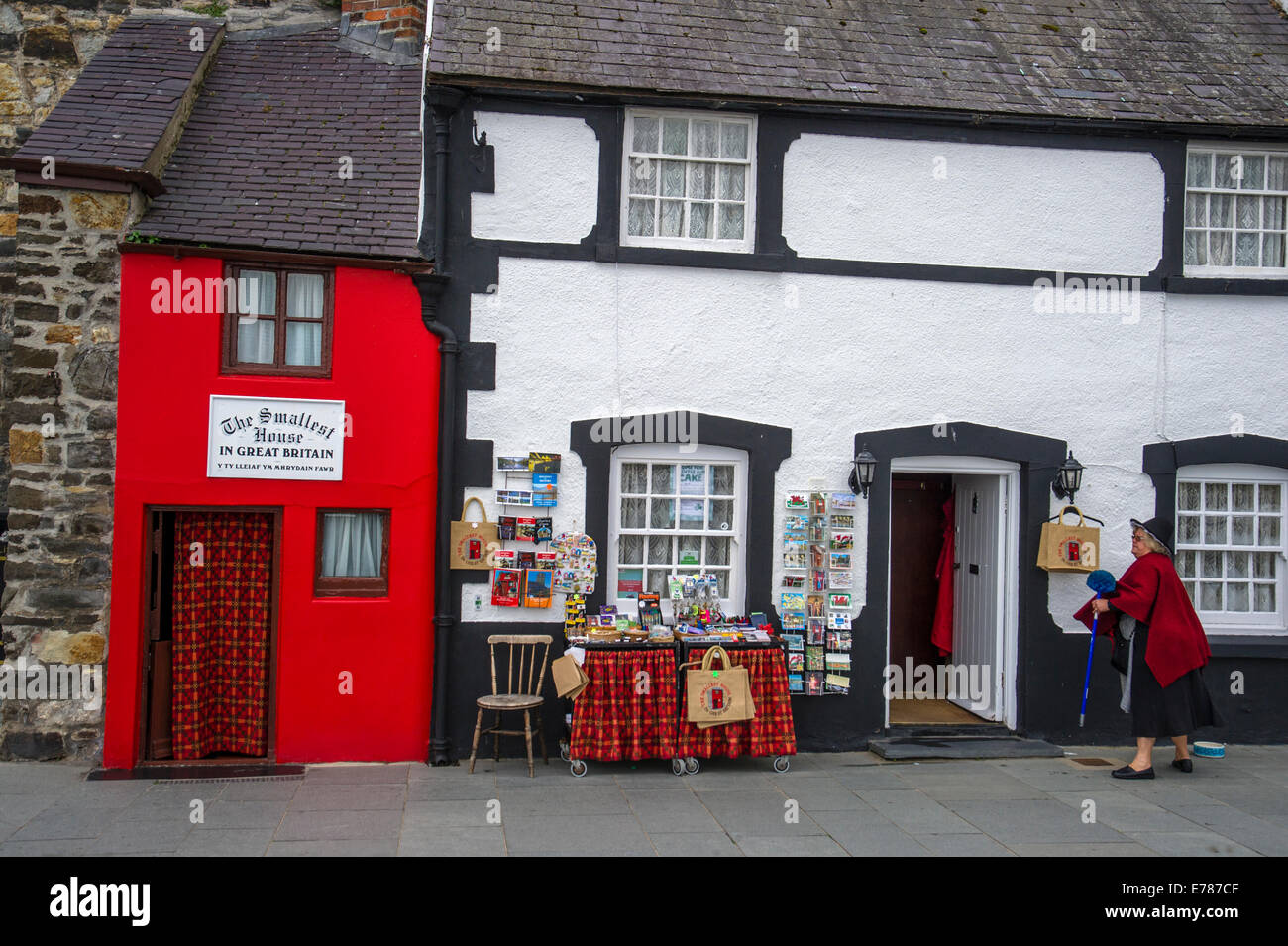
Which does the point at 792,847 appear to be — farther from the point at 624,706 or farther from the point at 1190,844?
the point at 1190,844

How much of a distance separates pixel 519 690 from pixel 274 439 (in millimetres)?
2793

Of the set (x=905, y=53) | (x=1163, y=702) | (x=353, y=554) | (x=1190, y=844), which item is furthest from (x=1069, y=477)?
(x=353, y=554)

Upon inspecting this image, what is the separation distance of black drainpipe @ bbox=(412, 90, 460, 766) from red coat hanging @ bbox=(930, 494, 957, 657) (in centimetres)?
480

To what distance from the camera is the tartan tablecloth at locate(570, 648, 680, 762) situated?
27.2 ft

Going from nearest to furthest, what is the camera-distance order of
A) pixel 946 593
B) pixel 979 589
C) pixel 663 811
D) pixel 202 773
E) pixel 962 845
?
1. pixel 962 845
2. pixel 663 811
3. pixel 202 773
4. pixel 979 589
5. pixel 946 593

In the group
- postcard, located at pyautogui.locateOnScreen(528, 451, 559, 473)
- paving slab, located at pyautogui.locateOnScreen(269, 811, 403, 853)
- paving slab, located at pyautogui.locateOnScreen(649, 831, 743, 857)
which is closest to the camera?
paving slab, located at pyautogui.locateOnScreen(649, 831, 743, 857)

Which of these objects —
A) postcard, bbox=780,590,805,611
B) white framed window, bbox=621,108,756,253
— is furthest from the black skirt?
white framed window, bbox=621,108,756,253

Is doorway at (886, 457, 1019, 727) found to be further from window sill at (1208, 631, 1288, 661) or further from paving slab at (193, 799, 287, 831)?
paving slab at (193, 799, 287, 831)

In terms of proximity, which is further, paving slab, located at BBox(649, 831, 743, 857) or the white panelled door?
the white panelled door

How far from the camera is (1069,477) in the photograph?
939 centimetres

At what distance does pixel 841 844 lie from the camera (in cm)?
684

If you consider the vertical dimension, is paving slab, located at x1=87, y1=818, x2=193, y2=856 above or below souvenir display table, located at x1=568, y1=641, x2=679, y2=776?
below

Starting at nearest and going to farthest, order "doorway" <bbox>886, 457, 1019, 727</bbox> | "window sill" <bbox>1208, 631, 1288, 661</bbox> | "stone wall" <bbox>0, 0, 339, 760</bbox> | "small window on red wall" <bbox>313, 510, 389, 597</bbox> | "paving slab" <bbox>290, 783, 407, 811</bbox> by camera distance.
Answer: "paving slab" <bbox>290, 783, 407, 811</bbox>
"stone wall" <bbox>0, 0, 339, 760</bbox>
"small window on red wall" <bbox>313, 510, 389, 597</bbox>
"window sill" <bbox>1208, 631, 1288, 661</bbox>
"doorway" <bbox>886, 457, 1019, 727</bbox>

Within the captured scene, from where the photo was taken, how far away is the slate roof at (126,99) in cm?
837
